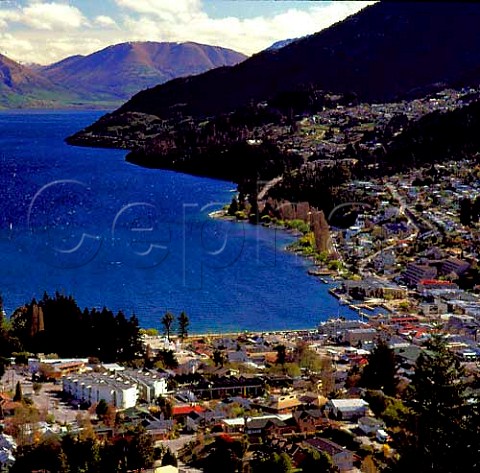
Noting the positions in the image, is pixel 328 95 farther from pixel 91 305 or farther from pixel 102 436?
pixel 102 436

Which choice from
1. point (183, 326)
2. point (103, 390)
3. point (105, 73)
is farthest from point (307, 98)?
point (105, 73)

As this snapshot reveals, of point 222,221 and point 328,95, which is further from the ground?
point 328,95

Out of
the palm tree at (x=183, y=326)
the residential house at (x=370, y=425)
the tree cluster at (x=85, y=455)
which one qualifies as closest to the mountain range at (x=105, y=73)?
the palm tree at (x=183, y=326)

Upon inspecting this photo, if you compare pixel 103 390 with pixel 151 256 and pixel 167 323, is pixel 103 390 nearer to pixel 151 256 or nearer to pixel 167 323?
pixel 167 323

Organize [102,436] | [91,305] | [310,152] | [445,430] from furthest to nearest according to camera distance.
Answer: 1. [310,152]
2. [91,305]
3. [102,436]
4. [445,430]

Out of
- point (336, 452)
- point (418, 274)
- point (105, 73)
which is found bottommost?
point (418, 274)

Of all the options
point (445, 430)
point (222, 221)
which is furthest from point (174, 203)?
point (445, 430)

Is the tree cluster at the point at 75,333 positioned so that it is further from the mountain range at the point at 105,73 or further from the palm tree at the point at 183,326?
the mountain range at the point at 105,73
